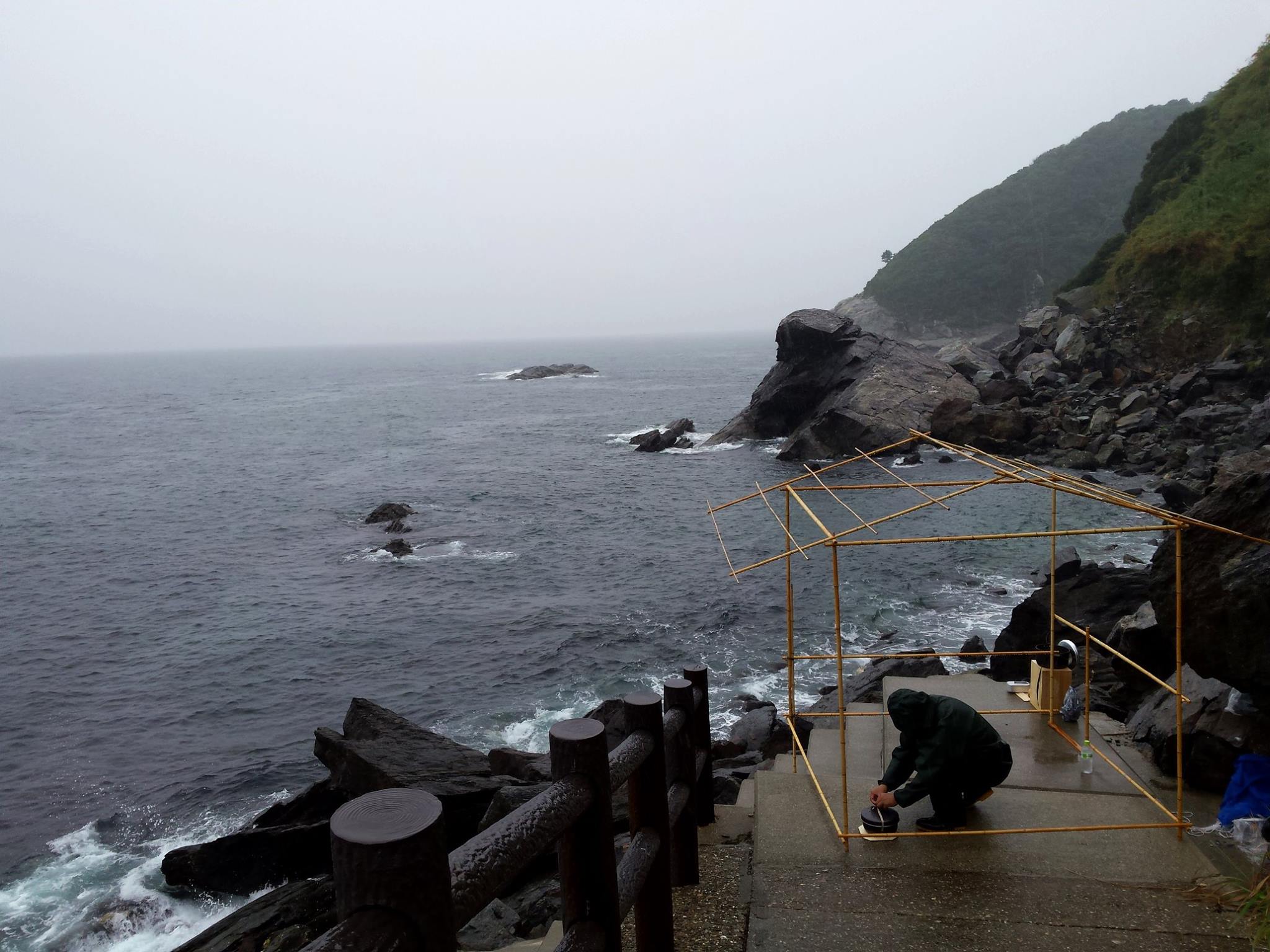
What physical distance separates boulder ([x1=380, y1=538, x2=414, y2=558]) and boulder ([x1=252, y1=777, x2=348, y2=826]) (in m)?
18.6

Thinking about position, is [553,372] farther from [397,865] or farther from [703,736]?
[397,865]

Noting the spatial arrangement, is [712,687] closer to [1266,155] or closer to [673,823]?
[673,823]

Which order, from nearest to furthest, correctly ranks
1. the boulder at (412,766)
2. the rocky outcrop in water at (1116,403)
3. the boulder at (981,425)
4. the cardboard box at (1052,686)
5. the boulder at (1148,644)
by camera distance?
the boulder at (1148,644) < the cardboard box at (1052,686) < the boulder at (412,766) < the rocky outcrop in water at (1116,403) < the boulder at (981,425)

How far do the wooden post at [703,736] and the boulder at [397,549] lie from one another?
2645 cm

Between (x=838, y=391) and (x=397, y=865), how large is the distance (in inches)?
1988

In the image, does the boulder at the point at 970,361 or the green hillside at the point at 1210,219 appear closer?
the green hillside at the point at 1210,219

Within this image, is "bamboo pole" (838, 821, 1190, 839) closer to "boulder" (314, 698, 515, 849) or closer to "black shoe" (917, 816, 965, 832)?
"black shoe" (917, 816, 965, 832)

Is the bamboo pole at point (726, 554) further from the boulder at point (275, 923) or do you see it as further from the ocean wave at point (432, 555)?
the ocean wave at point (432, 555)

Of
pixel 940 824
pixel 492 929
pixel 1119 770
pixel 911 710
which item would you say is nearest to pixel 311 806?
pixel 492 929

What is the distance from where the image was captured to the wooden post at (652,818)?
4355 millimetres

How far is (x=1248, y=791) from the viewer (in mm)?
6324

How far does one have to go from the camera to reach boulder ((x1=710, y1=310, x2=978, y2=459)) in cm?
4622

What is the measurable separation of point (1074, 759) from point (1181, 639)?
2101mm

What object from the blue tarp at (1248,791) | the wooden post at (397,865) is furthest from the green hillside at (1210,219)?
the wooden post at (397,865)
